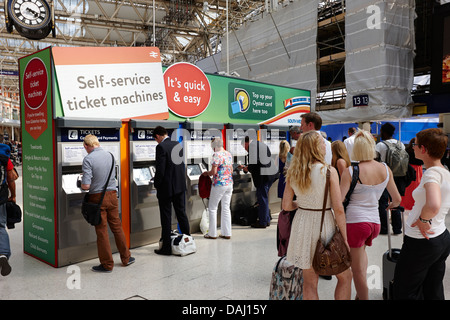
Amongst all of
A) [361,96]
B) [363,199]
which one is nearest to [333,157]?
[363,199]

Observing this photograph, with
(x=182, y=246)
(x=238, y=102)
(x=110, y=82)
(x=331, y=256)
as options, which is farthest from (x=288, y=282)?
(x=238, y=102)

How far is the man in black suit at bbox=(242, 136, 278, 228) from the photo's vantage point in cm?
525

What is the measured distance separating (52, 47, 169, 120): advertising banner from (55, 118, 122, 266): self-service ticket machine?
167mm

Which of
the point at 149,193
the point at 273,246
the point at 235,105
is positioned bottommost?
the point at 273,246

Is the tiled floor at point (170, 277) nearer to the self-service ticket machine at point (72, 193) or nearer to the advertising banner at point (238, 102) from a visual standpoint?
the self-service ticket machine at point (72, 193)

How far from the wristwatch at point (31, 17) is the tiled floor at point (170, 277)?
5474mm

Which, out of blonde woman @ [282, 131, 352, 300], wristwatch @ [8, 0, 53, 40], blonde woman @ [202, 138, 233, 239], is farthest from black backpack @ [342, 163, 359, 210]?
wristwatch @ [8, 0, 53, 40]

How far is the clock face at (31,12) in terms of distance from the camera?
7.66 metres

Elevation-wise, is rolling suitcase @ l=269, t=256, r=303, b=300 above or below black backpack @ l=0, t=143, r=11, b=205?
below

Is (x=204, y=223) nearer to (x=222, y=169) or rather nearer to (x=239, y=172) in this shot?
(x=222, y=169)

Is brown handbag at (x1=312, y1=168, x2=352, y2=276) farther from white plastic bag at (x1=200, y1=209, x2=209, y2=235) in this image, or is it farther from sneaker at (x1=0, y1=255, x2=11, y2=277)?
white plastic bag at (x1=200, y1=209, x2=209, y2=235)

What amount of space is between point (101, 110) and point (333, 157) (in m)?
2.69
